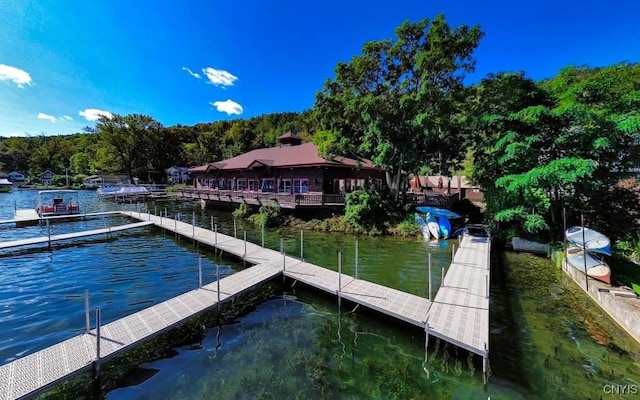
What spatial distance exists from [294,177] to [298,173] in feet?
1.89

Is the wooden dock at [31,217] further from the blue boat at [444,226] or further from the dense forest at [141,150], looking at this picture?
the dense forest at [141,150]

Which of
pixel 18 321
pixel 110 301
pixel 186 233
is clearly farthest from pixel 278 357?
pixel 186 233

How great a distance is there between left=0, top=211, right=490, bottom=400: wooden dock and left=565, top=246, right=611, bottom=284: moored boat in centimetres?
294

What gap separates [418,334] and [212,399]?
16.9 ft

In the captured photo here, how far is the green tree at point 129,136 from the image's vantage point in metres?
57.7

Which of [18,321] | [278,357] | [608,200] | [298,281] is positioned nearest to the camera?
[278,357]

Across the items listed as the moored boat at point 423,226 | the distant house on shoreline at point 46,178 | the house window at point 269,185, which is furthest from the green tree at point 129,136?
the moored boat at point 423,226

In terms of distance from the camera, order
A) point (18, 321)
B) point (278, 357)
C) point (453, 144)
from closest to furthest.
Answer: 1. point (278, 357)
2. point (18, 321)
3. point (453, 144)

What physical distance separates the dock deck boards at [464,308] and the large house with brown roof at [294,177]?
1203cm

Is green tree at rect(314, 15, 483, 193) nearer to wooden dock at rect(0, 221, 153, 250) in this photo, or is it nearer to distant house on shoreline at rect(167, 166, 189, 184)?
wooden dock at rect(0, 221, 153, 250)

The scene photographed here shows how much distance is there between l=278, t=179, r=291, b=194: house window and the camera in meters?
25.1

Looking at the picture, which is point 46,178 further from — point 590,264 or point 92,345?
point 590,264

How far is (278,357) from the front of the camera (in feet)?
21.7

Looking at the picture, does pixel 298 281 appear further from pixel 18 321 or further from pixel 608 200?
pixel 608 200
